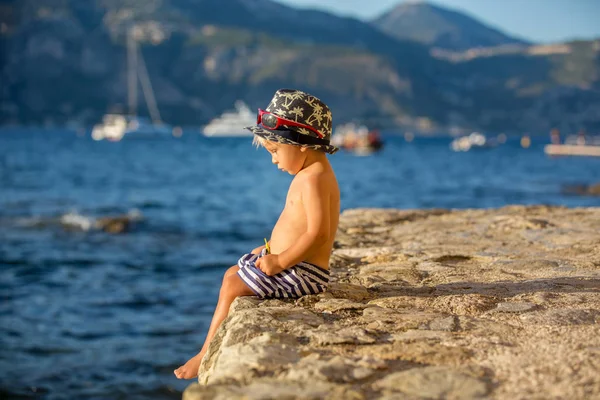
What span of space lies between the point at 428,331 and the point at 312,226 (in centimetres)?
80

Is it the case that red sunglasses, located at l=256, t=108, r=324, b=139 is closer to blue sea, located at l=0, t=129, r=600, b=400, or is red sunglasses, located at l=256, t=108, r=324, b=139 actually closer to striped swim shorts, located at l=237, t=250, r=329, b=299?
striped swim shorts, located at l=237, t=250, r=329, b=299

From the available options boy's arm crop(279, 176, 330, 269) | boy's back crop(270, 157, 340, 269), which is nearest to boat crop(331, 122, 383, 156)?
boy's back crop(270, 157, 340, 269)

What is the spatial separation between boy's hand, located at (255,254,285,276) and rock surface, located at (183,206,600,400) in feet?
0.47

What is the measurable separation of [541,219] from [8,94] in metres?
177

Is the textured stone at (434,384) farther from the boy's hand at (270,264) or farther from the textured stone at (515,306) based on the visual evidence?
the boy's hand at (270,264)

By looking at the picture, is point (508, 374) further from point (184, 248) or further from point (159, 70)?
point (159, 70)

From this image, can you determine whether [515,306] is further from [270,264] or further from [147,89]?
[147,89]

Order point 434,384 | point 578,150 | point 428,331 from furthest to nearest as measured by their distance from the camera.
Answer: point 578,150, point 428,331, point 434,384

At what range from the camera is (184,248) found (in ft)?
47.8

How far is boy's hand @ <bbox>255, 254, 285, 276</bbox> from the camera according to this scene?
342cm

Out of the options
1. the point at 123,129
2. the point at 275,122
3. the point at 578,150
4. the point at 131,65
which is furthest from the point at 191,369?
the point at 131,65

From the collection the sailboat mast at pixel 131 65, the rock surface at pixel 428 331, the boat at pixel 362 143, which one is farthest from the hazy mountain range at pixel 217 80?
the rock surface at pixel 428 331

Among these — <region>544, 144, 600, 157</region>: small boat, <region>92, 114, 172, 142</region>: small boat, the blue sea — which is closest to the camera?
the blue sea

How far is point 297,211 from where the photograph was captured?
3533mm
